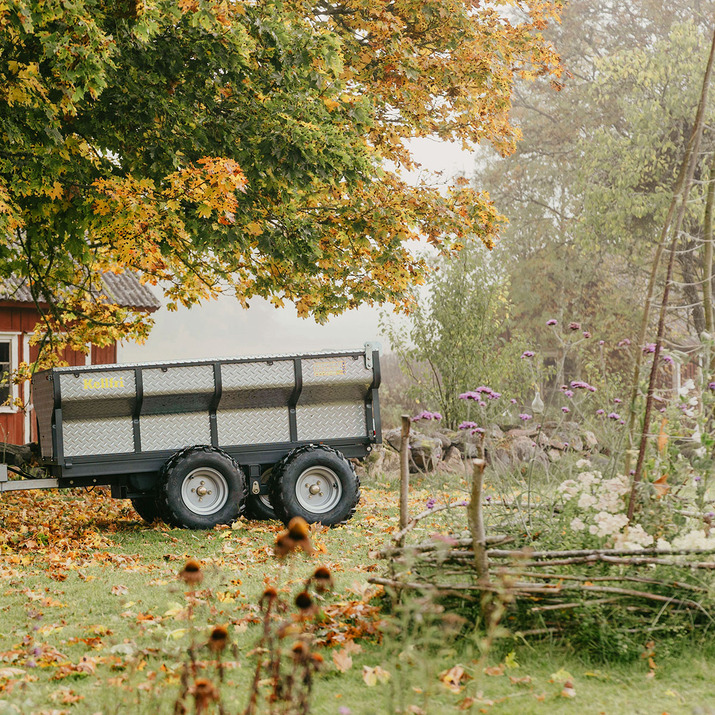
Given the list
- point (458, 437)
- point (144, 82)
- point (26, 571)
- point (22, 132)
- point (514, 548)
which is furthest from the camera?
point (458, 437)

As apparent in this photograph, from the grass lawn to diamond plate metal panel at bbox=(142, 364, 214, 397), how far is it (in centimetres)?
191

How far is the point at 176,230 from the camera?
30.8 ft

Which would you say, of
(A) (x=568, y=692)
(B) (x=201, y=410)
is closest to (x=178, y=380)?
(B) (x=201, y=410)

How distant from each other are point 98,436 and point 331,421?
2.62m

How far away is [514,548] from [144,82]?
21.9ft

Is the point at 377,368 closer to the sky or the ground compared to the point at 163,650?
closer to the sky

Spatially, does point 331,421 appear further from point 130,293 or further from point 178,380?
point 130,293

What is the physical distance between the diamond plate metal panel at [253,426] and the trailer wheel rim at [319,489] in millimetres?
517

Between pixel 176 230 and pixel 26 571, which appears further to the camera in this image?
pixel 176 230

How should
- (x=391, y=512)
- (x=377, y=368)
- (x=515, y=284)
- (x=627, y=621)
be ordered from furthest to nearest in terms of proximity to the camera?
(x=515, y=284)
(x=391, y=512)
(x=377, y=368)
(x=627, y=621)

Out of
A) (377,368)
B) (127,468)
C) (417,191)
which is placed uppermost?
(417,191)

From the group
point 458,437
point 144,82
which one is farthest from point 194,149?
point 458,437

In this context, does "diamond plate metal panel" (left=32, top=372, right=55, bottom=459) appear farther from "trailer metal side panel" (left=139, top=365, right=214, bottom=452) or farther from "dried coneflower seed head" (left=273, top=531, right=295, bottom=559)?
"dried coneflower seed head" (left=273, top=531, right=295, bottom=559)

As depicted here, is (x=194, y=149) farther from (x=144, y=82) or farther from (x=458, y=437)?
(x=458, y=437)
